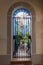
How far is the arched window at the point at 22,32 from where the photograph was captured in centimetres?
493

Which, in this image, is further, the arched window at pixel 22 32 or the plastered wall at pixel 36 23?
the arched window at pixel 22 32

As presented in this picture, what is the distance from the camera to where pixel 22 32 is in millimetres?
4938

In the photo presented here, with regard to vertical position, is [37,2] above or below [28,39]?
above

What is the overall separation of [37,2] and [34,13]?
0.82 feet

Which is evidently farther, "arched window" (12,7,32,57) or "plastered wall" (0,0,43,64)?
"arched window" (12,7,32,57)

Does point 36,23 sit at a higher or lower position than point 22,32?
higher

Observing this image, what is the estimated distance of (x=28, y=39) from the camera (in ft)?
16.2

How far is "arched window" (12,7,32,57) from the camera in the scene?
194 inches

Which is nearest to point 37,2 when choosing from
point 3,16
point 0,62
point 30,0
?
point 30,0

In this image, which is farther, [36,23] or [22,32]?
[22,32]

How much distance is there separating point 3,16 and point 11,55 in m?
0.88

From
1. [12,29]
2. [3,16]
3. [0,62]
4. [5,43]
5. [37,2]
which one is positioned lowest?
[0,62]

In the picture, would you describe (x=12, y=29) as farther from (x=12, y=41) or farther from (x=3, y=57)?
(x=3, y=57)

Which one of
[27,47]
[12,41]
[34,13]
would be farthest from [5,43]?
[34,13]
